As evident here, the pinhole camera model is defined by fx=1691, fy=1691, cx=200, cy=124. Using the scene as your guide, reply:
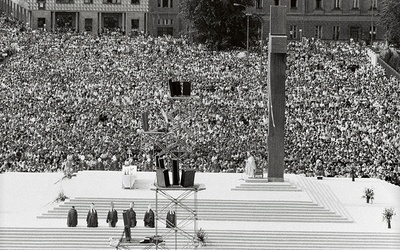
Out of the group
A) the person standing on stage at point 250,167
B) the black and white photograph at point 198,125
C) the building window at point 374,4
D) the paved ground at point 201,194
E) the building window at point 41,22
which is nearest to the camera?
A: the black and white photograph at point 198,125

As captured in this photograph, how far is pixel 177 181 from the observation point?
53938 mm

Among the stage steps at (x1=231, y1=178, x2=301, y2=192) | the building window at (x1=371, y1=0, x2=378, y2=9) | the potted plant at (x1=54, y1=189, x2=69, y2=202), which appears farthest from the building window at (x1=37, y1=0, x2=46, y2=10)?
the potted plant at (x1=54, y1=189, x2=69, y2=202)

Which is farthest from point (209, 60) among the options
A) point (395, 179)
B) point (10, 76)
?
point (395, 179)

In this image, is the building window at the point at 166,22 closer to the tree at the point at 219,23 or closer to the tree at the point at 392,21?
the tree at the point at 219,23

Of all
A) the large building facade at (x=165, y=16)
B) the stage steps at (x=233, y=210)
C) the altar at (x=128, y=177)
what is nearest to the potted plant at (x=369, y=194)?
the stage steps at (x=233, y=210)

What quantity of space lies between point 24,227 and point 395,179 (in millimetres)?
22589

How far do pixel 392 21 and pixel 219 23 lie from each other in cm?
1183

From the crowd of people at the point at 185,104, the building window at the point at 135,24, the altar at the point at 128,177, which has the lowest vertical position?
the altar at the point at 128,177

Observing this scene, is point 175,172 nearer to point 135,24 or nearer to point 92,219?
point 92,219

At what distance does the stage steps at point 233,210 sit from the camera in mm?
66062

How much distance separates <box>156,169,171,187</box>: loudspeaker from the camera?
53.2 meters

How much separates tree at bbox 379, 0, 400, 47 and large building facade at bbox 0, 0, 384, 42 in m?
4.36

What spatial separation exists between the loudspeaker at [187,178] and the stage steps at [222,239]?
28.6ft

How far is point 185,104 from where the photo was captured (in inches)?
3204
